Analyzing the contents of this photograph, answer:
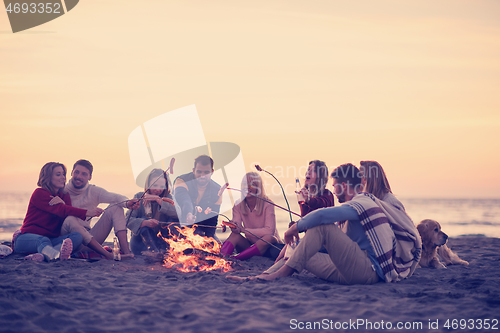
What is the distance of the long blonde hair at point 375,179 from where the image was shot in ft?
14.8

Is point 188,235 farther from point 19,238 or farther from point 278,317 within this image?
point 278,317

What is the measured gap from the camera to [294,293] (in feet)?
12.7

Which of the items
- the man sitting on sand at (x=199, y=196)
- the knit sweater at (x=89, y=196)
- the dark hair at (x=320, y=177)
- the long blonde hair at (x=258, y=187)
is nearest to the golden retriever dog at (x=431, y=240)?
the dark hair at (x=320, y=177)

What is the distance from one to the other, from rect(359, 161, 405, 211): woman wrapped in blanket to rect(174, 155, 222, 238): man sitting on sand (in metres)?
2.61

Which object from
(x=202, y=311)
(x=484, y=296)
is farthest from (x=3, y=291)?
(x=484, y=296)

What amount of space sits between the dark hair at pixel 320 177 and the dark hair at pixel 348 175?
1.41m

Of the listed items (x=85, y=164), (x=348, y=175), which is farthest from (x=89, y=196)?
(x=348, y=175)

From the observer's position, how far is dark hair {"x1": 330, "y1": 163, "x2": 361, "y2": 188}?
425cm

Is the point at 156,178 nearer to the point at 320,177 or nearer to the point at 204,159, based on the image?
the point at 204,159

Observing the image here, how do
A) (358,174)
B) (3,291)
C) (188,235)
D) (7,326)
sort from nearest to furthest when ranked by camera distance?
(7,326)
(3,291)
(358,174)
(188,235)

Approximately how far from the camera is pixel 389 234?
399cm

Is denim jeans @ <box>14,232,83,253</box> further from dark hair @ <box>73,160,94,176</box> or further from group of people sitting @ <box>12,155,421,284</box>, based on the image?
dark hair @ <box>73,160,94,176</box>

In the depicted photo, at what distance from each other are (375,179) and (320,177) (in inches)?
50.2

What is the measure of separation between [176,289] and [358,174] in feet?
7.12
